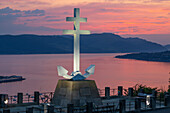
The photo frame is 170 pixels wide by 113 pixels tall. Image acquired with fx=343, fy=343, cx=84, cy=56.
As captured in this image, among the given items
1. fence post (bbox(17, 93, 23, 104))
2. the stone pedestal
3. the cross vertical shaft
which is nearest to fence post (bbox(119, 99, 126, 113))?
the stone pedestal

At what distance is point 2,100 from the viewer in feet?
85.7

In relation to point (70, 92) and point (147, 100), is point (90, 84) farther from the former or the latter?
point (147, 100)

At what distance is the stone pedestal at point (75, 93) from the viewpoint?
25.7m

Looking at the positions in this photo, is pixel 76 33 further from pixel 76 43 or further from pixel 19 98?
pixel 19 98

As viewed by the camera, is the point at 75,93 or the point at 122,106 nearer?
the point at 122,106

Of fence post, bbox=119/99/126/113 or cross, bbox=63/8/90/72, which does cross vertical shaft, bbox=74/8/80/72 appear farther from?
fence post, bbox=119/99/126/113

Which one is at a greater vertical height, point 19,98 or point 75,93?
point 75,93

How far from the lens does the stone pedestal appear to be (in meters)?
25.7

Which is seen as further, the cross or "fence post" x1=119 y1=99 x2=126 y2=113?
the cross

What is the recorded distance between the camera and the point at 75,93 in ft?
84.9

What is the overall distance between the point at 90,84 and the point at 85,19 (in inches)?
206

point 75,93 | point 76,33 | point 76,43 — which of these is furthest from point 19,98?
point 76,33

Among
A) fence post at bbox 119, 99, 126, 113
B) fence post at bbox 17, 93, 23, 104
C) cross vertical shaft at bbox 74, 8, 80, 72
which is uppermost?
cross vertical shaft at bbox 74, 8, 80, 72

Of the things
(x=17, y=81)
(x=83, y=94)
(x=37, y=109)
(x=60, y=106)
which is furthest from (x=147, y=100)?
(x=17, y=81)
